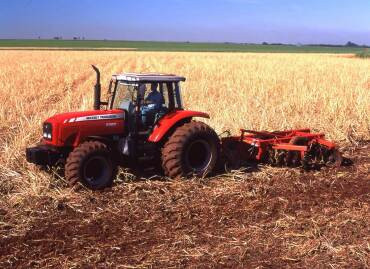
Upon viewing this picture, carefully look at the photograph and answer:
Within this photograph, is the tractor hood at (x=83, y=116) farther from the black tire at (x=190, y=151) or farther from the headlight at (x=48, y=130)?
the black tire at (x=190, y=151)

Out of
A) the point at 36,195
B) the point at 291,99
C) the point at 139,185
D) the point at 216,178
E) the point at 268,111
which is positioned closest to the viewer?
the point at 36,195

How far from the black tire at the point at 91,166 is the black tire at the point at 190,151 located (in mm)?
719

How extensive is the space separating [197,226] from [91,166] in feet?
5.72

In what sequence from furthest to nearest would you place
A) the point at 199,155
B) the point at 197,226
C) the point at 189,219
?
1. the point at 199,155
2. the point at 189,219
3. the point at 197,226

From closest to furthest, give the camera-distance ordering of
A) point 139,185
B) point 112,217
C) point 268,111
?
point 112,217 < point 139,185 < point 268,111

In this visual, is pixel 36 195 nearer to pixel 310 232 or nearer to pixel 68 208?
pixel 68 208

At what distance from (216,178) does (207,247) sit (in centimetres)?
254

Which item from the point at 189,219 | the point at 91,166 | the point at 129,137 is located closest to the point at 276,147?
the point at 129,137

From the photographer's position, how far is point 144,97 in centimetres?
694

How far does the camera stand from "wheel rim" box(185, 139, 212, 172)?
7152 mm

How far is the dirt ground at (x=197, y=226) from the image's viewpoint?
454 cm

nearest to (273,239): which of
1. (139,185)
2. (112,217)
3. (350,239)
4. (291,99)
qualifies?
(350,239)

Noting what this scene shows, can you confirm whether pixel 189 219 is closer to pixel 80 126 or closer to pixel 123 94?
pixel 80 126

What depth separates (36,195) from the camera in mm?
6062
